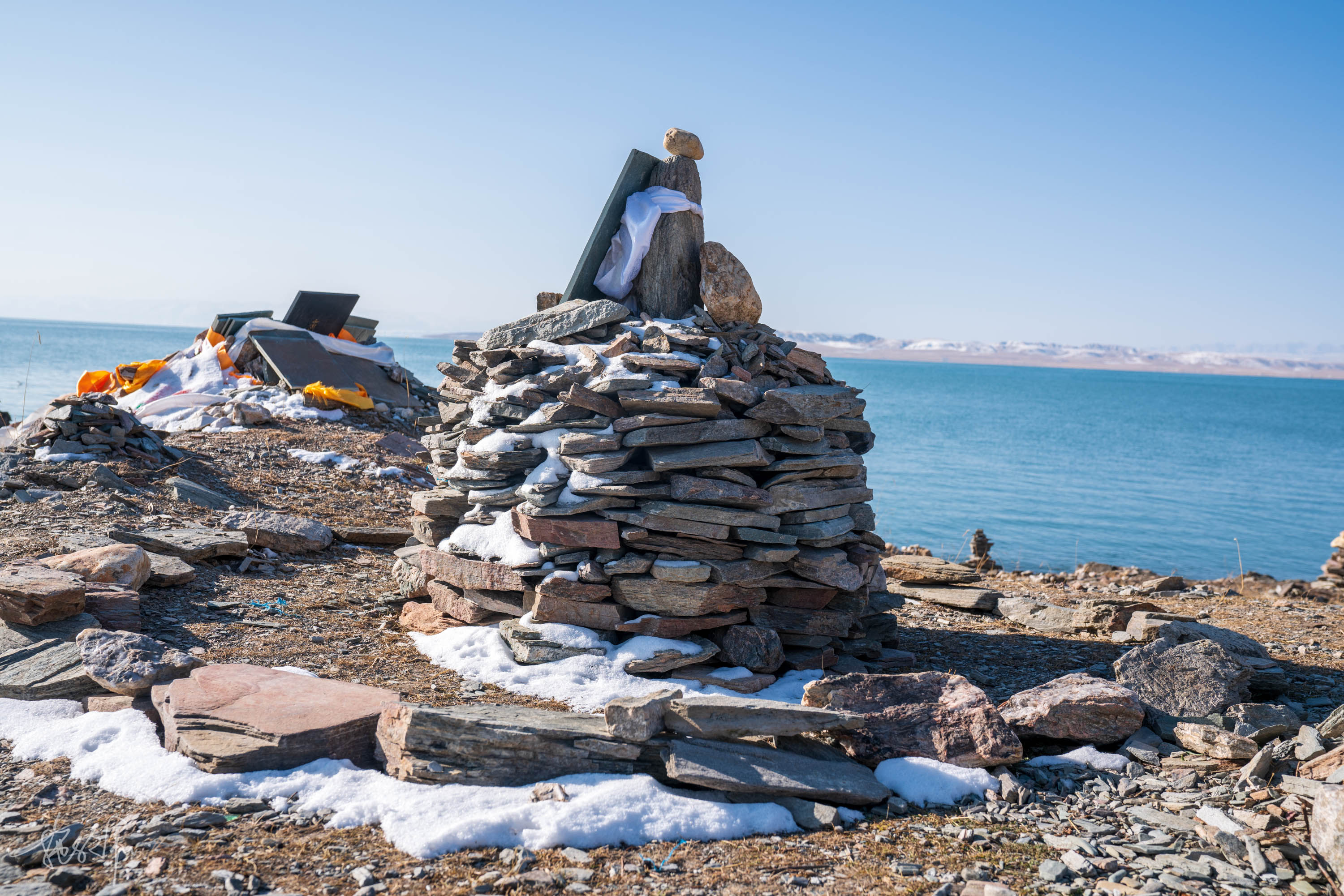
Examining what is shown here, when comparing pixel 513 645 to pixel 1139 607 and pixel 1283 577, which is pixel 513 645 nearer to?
pixel 1139 607

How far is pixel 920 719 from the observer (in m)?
5.03

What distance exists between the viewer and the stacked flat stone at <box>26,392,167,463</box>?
431 inches

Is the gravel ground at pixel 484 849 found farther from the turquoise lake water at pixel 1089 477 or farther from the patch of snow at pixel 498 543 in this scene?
the turquoise lake water at pixel 1089 477

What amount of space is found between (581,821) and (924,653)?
14.4 feet

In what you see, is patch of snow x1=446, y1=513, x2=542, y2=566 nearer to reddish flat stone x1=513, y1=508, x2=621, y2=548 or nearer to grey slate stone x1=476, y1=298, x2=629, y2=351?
reddish flat stone x1=513, y1=508, x2=621, y2=548

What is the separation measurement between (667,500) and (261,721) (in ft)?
9.63

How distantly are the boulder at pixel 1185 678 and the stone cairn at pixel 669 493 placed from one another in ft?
6.13

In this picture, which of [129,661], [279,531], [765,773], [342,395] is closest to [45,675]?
[129,661]

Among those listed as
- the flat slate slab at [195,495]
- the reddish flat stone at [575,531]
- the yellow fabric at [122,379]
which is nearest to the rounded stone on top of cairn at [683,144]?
the reddish flat stone at [575,531]

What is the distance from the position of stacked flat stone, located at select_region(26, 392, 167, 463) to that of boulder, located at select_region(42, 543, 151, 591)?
4703mm

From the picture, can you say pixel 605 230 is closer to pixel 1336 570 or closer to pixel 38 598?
pixel 38 598

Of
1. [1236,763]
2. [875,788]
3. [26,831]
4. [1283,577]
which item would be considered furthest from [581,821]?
[1283,577]

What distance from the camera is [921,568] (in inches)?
398

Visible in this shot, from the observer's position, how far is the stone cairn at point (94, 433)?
1095cm
